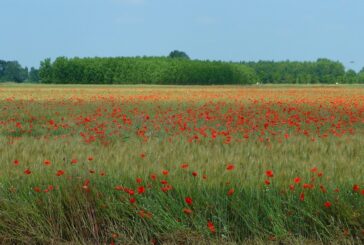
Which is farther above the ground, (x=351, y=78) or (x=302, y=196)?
(x=302, y=196)

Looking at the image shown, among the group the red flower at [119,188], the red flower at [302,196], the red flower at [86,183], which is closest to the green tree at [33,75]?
the red flower at [86,183]

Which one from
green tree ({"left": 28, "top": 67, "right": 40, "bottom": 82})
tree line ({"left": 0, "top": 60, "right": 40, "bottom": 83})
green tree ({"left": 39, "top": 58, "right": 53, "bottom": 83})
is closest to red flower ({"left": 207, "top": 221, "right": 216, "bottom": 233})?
green tree ({"left": 39, "top": 58, "right": 53, "bottom": 83})

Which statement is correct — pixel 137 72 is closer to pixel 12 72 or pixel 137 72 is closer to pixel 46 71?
pixel 46 71

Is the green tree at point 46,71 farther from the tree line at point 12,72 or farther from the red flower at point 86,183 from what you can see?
the red flower at point 86,183

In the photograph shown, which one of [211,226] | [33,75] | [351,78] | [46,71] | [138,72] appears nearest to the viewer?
[211,226]

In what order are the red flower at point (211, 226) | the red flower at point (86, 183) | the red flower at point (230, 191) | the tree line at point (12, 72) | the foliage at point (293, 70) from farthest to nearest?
the foliage at point (293, 70) → the tree line at point (12, 72) → the red flower at point (86, 183) → the red flower at point (230, 191) → the red flower at point (211, 226)

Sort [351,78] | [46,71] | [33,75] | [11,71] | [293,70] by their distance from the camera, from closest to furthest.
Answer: [46,71] < [11,71] < [351,78] < [33,75] < [293,70]

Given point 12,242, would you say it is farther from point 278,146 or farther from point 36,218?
point 278,146

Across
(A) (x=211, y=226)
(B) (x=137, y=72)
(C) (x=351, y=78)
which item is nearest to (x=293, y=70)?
(C) (x=351, y=78)

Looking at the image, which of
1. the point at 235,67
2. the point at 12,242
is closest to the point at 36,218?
the point at 12,242

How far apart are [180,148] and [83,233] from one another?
7.71ft

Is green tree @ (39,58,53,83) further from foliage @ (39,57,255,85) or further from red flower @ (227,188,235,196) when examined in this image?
red flower @ (227,188,235,196)

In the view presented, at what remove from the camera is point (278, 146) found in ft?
26.5

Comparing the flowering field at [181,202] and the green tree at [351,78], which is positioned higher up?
the flowering field at [181,202]
